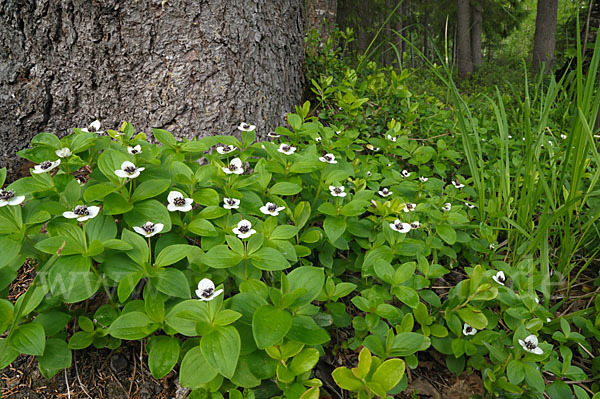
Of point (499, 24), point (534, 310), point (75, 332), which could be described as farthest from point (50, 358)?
point (499, 24)

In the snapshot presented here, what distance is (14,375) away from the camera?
1358 mm

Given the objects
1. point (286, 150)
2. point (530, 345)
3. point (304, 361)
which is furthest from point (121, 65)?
point (530, 345)

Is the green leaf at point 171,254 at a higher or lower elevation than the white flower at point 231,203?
lower

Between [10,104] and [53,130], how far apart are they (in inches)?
9.6

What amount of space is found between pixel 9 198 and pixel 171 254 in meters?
0.56

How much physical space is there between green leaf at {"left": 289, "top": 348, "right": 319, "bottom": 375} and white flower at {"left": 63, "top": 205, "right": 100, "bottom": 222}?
2.66 feet

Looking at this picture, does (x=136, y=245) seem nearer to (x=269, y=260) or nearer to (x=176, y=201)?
(x=176, y=201)

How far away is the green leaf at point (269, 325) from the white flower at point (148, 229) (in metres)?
0.44

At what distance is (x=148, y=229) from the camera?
122 centimetres

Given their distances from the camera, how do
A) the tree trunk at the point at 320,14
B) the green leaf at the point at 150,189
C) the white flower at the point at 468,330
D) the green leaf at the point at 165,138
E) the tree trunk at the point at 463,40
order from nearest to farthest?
the green leaf at the point at 150,189, the white flower at the point at 468,330, the green leaf at the point at 165,138, the tree trunk at the point at 320,14, the tree trunk at the point at 463,40

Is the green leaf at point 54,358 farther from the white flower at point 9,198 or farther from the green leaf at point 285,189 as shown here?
the green leaf at point 285,189

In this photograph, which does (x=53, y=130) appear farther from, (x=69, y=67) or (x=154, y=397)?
(x=154, y=397)

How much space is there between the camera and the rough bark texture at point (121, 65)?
1.97 m

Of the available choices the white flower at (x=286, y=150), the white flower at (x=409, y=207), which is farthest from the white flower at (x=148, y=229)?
Answer: the white flower at (x=409, y=207)
